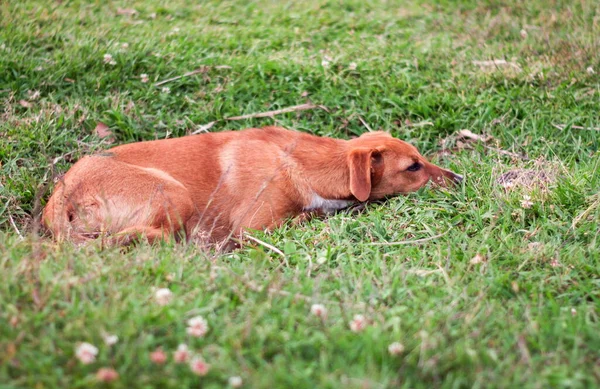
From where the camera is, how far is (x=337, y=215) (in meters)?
4.92

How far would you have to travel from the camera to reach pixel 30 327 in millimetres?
2801

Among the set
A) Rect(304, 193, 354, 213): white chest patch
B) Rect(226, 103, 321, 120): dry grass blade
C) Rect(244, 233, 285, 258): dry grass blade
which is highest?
Rect(226, 103, 321, 120): dry grass blade

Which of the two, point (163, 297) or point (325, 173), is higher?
point (163, 297)

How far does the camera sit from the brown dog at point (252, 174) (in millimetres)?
4711

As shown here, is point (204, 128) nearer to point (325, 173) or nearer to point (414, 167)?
point (325, 173)

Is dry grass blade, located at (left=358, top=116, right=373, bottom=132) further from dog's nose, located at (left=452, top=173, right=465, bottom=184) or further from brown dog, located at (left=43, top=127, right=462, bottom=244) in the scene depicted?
dog's nose, located at (left=452, top=173, right=465, bottom=184)

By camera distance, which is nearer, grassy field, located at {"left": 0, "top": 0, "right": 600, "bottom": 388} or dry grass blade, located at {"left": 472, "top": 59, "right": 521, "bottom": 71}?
grassy field, located at {"left": 0, "top": 0, "right": 600, "bottom": 388}

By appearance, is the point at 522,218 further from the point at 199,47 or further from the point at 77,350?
the point at 199,47

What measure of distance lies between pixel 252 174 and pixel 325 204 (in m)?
0.63

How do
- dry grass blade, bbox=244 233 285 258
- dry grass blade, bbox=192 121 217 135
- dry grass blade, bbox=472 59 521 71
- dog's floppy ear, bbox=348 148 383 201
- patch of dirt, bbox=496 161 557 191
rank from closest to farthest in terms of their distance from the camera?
dry grass blade, bbox=244 233 285 258
patch of dirt, bbox=496 161 557 191
dog's floppy ear, bbox=348 148 383 201
dry grass blade, bbox=192 121 217 135
dry grass blade, bbox=472 59 521 71

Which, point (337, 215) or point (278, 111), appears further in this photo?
point (278, 111)

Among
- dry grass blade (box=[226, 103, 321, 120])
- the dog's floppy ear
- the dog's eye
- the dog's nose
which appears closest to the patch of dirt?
the dog's nose

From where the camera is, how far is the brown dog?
15.5 ft

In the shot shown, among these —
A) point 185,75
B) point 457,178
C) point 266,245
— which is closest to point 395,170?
point 457,178
